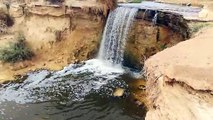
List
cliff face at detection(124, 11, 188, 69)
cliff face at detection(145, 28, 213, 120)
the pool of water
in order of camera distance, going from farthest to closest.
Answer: cliff face at detection(124, 11, 188, 69) → the pool of water → cliff face at detection(145, 28, 213, 120)

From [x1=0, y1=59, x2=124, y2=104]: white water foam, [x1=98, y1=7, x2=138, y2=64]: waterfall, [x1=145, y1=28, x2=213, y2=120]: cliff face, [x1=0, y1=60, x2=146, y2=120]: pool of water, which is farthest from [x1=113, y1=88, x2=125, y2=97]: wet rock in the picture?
[x1=145, y1=28, x2=213, y2=120]: cliff face

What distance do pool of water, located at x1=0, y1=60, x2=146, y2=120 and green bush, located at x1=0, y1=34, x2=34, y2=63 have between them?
1047 mm

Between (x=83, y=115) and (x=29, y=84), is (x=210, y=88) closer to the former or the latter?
(x=83, y=115)

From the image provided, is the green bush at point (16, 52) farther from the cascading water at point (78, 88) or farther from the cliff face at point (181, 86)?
the cliff face at point (181, 86)

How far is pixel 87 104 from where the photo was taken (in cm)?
1063

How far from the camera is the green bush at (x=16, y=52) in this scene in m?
13.4

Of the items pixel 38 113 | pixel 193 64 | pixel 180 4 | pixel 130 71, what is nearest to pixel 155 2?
pixel 180 4

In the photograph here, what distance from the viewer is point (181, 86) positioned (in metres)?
4.82

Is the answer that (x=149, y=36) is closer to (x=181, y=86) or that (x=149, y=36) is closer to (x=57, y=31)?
(x=57, y=31)

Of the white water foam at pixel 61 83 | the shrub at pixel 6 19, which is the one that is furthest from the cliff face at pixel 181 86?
the shrub at pixel 6 19

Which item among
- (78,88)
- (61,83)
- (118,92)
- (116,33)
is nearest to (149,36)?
(116,33)

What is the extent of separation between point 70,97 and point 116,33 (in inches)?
152

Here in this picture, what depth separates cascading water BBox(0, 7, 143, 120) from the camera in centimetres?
1023

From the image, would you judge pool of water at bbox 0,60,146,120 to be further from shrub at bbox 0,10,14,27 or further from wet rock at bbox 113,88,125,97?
shrub at bbox 0,10,14,27
